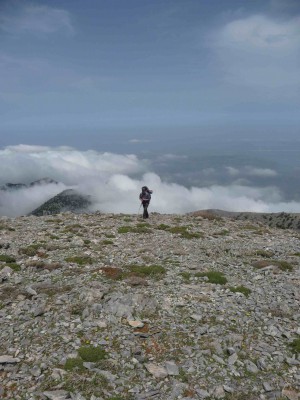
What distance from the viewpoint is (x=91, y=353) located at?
11859mm

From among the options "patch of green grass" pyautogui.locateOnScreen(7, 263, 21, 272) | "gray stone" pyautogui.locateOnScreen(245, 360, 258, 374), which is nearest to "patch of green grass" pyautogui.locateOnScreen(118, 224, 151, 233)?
"patch of green grass" pyautogui.locateOnScreen(7, 263, 21, 272)

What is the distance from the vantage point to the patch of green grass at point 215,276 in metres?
18.9

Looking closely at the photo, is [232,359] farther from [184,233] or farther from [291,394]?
[184,233]

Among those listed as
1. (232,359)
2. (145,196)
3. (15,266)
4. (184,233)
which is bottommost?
(232,359)

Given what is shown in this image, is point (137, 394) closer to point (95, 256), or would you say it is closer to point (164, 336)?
point (164, 336)

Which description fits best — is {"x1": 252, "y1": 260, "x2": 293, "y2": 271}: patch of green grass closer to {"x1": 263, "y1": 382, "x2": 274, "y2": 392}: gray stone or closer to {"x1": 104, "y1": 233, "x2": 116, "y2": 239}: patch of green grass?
{"x1": 263, "y1": 382, "x2": 274, "y2": 392}: gray stone

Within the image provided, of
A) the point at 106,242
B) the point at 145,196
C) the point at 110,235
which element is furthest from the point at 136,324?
the point at 145,196

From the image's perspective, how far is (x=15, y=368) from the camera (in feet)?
36.7

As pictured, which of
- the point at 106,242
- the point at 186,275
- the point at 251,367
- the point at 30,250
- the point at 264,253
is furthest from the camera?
the point at 106,242

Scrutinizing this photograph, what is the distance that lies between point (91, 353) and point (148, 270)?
28.9ft

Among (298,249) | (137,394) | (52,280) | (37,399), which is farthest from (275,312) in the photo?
(298,249)

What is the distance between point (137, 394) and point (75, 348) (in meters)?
3.07

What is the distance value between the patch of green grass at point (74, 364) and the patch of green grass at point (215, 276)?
9.51 metres

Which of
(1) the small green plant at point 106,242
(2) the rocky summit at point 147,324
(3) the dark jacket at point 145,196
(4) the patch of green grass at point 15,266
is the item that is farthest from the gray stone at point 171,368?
(3) the dark jacket at point 145,196
